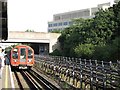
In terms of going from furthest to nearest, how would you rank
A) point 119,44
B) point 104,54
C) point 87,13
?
point 87,13 → point 104,54 → point 119,44

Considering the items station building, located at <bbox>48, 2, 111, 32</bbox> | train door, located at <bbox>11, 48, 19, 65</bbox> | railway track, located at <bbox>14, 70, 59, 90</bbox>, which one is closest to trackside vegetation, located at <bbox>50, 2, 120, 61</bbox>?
train door, located at <bbox>11, 48, 19, 65</bbox>

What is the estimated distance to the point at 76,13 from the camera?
177m

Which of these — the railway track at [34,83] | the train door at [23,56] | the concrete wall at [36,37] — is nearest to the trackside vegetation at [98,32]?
the concrete wall at [36,37]

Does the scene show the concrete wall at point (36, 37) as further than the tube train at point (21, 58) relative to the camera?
Yes

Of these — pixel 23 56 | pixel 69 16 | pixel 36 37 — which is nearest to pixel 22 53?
pixel 23 56

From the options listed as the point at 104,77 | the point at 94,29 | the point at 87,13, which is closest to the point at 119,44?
the point at 94,29

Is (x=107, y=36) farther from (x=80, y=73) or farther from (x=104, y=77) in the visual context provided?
(x=104, y=77)

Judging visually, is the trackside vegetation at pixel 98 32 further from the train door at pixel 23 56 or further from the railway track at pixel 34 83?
the railway track at pixel 34 83

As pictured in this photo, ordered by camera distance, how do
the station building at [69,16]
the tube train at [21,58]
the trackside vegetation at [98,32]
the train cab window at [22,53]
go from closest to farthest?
the tube train at [21,58], the train cab window at [22,53], the trackside vegetation at [98,32], the station building at [69,16]

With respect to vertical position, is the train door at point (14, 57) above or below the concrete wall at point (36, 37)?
below

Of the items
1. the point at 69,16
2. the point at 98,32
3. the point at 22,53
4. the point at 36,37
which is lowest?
the point at 22,53

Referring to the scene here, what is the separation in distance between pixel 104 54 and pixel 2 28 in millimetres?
17847

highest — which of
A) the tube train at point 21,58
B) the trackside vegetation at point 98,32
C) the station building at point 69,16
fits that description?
the station building at point 69,16

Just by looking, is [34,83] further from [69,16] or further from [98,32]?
[69,16]
